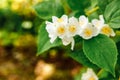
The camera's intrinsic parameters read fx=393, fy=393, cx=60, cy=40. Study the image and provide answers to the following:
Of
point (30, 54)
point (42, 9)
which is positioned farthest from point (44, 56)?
point (42, 9)

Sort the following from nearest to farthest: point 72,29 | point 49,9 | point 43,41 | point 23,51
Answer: point 72,29, point 43,41, point 49,9, point 23,51

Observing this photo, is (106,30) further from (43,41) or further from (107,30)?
(43,41)

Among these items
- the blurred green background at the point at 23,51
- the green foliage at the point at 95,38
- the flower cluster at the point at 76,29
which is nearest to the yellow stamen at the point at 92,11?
the green foliage at the point at 95,38

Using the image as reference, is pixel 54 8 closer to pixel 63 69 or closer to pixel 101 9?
pixel 101 9

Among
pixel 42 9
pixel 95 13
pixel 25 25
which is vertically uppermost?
pixel 25 25

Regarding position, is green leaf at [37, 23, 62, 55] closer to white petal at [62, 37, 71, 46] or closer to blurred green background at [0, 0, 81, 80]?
white petal at [62, 37, 71, 46]

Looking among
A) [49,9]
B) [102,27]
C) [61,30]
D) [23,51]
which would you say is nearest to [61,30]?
[61,30]

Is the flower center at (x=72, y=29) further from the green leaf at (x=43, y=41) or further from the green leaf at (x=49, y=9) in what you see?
the green leaf at (x=49, y=9)
